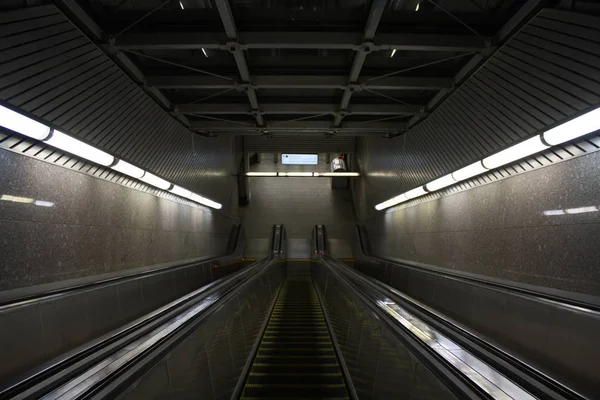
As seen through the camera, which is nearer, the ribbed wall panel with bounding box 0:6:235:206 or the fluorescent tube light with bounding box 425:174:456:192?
the ribbed wall panel with bounding box 0:6:235:206

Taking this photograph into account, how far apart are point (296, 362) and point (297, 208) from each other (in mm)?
16275

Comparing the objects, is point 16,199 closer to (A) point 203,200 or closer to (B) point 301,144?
(A) point 203,200

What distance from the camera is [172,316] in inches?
117

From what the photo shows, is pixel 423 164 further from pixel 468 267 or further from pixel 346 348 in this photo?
pixel 346 348

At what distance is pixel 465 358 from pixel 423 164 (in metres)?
6.42

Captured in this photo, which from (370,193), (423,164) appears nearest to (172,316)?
(423,164)

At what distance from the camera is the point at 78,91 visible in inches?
176

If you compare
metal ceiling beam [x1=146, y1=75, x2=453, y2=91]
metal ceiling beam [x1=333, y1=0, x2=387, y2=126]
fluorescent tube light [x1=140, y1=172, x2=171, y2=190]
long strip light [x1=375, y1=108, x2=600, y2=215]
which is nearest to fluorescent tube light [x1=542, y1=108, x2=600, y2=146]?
long strip light [x1=375, y1=108, x2=600, y2=215]

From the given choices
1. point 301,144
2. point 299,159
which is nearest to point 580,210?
point 301,144

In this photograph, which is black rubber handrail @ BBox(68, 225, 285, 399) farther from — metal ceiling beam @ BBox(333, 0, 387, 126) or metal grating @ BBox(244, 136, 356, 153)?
metal grating @ BBox(244, 136, 356, 153)

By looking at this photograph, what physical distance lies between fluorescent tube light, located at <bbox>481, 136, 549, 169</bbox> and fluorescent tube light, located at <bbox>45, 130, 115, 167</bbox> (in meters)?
5.07

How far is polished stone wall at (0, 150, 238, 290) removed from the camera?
3.91 metres

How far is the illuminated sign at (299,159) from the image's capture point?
2239 cm

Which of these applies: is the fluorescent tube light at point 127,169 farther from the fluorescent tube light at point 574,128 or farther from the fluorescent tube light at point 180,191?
the fluorescent tube light at point 574,128
